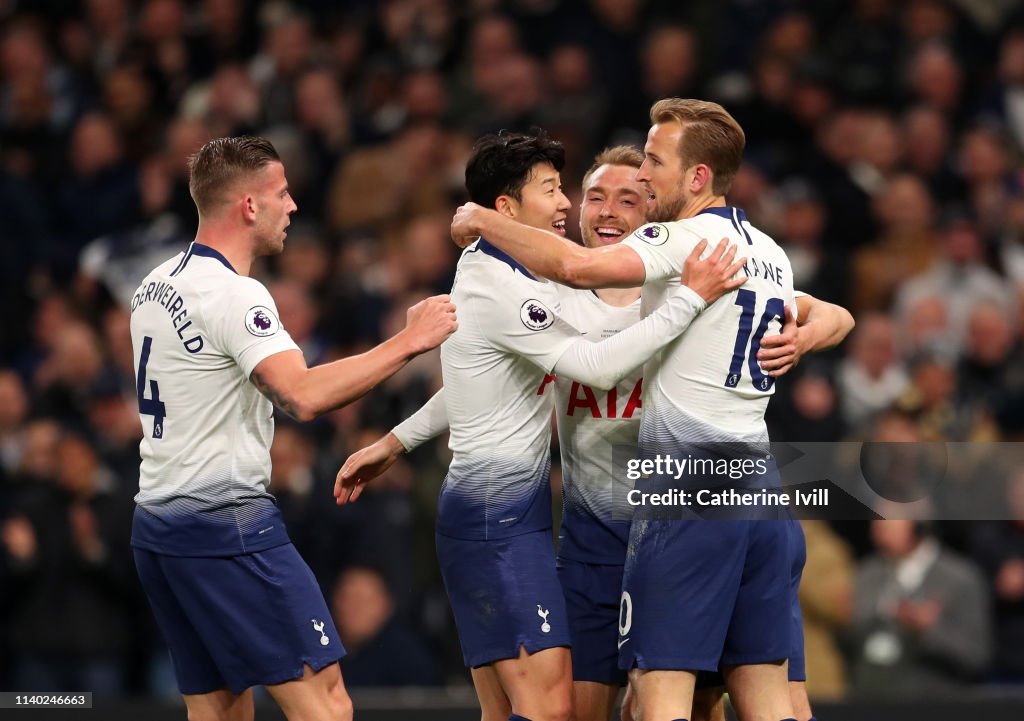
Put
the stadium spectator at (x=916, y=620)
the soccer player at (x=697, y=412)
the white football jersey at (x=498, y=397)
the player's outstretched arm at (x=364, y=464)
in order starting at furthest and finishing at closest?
the stadium spectator at (x=916, y=620), the player's outstretched arm at (x=364, y=464), the white football jersey at (x=498, y=397), the soccer player at (x=697, y=412)

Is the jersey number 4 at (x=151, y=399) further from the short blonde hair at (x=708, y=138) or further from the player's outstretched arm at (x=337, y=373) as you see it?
the short blonde hair at (x=708, y=138)

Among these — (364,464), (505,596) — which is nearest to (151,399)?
(364,464)

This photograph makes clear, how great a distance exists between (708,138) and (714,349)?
691 mm

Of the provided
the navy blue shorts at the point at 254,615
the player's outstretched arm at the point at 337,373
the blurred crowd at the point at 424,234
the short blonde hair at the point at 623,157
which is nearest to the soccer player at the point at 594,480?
the short blonde hair at the point at 623,157

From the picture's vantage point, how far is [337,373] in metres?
4.79

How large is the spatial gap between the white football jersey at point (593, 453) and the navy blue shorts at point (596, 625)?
0.21ft

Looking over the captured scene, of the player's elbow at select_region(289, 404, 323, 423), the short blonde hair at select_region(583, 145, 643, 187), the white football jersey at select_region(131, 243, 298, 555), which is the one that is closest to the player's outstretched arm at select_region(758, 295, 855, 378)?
the short blonde hair at select_region(583, 145, 643, 187)

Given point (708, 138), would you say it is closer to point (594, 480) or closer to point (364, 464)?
point (594, 480)

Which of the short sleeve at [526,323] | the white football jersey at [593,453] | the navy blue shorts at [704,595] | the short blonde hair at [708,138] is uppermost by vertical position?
the short blonde hair at [708,138]

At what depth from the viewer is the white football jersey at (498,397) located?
523 centimetres

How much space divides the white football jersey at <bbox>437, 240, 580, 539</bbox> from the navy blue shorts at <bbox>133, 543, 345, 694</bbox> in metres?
0.61

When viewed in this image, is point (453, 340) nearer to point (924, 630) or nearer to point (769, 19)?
point (924, 630)

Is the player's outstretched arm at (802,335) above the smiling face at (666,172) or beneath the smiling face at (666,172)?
beneath

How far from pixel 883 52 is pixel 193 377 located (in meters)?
7.24
